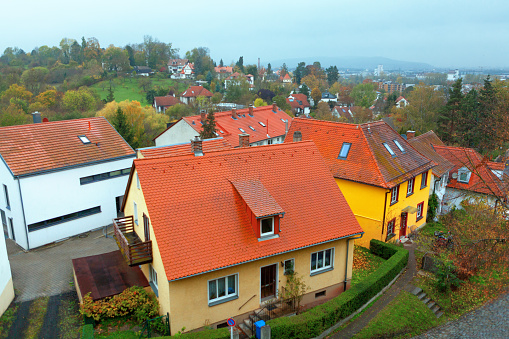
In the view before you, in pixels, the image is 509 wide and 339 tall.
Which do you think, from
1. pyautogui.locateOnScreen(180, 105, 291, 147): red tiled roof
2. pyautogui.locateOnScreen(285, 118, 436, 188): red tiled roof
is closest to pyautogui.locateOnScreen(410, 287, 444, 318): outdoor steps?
pyautogui.locateOnScreen(285, 118, 436, 188): red tiled roof

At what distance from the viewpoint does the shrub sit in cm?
1469

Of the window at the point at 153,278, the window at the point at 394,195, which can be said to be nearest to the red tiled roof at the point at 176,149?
the window at the point at 153,278

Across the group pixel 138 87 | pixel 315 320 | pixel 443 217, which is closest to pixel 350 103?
pixel 138 87

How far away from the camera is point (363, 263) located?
74.4ft

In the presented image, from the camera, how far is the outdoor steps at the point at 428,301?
1980 cm

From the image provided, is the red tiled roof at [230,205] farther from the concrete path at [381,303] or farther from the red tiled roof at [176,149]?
the concrete path at [381,303]

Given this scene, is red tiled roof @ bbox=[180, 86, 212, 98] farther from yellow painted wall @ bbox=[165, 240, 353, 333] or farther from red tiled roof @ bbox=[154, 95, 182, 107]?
yellow painted wall @ bbox=[165, 240, 353, 333]

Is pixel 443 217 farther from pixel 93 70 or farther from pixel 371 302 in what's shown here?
pixel 93 70

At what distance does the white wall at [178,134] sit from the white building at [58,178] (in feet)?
51.9

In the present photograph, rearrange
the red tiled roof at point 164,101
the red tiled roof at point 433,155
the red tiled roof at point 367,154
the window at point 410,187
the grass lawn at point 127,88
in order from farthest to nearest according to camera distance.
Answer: the grass lawn at point 127,88 → the red tiled roof at point 164,101 → the red tiled roof at point 433,155 → the window at point 410,187 → the red tiled roof at point 367,154

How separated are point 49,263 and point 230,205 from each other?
40.0ft

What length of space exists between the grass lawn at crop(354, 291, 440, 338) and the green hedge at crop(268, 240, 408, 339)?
1.00 m

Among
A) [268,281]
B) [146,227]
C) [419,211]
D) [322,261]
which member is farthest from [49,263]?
[419,211]

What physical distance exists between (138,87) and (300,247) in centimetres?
10165
